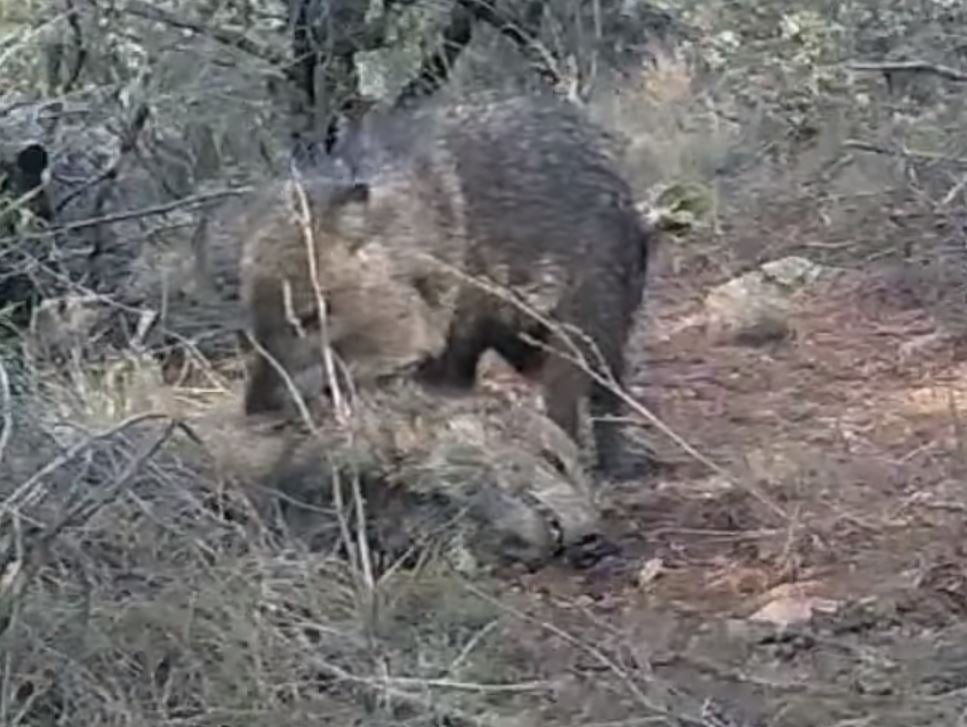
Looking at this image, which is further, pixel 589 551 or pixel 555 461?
pixel 555 461

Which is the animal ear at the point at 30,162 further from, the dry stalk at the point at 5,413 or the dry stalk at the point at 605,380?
the dry stalk at the point at 5,413

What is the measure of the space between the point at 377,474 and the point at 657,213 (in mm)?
4216

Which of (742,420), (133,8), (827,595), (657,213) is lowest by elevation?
(657,213)

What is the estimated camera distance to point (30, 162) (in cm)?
688

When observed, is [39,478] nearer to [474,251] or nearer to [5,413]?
[5,413]

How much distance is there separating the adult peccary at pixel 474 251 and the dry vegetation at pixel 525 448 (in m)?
0.20

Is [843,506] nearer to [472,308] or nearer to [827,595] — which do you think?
[827,595]

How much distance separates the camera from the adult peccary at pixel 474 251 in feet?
19.2

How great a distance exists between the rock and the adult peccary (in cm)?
152

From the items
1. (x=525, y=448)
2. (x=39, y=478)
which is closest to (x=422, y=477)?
(x=525, y=448)

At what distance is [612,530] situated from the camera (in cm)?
565

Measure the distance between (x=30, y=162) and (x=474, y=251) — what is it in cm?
161

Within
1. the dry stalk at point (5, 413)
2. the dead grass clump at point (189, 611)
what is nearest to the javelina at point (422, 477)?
Answer: the dead grass clump at point (189, 611)

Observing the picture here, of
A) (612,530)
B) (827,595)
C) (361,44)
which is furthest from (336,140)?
(827,595)
